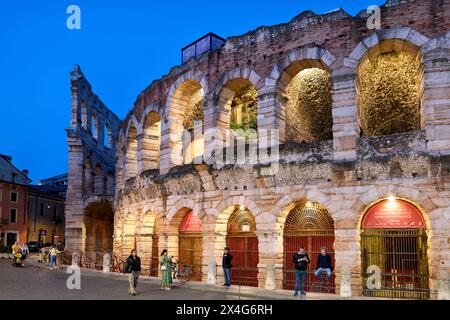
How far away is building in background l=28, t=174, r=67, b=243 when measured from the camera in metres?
46.1

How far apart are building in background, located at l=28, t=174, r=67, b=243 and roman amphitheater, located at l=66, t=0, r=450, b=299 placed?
28.3 m

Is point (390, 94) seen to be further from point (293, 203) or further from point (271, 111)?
point (293, 203)

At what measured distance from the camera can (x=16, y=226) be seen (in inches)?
1681

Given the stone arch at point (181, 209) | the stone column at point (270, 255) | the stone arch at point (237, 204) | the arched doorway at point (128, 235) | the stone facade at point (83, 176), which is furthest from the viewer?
the stone facade at point (83, 176)

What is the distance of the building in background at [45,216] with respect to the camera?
46.1m

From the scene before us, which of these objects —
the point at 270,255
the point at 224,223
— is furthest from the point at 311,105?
the point at 270,255

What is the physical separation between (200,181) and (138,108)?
699 cm

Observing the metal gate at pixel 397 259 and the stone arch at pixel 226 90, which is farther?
the stone arch at pixel 226 90

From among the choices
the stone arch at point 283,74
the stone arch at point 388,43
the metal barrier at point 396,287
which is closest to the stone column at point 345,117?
the stone arch at point 388,43

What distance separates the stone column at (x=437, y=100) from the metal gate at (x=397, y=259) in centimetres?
248

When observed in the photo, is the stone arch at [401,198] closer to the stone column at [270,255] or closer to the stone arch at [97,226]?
the stone column at [270,255]

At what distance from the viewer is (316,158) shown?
14.4 m

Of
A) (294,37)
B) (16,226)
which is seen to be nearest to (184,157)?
(294,37)

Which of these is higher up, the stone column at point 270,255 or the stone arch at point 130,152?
the stone arch at point 130,152
